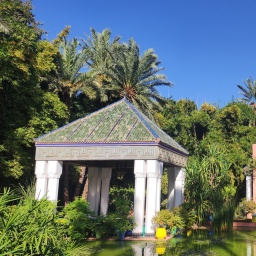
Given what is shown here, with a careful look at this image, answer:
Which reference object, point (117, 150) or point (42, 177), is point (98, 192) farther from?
point (117, 150)

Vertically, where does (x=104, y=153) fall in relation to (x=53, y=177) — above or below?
above

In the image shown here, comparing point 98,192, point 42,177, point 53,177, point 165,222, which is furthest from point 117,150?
point 98,192

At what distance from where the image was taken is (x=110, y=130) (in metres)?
16.6

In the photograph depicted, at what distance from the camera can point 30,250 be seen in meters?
5.46

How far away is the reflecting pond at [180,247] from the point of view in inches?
437

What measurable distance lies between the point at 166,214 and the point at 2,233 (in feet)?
36.6

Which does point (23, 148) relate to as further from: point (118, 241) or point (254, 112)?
point (254, 112)

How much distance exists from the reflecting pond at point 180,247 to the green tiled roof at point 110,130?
14.1 ft

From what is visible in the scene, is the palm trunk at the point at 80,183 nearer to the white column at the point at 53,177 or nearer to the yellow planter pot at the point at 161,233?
the white column at the point at 53,177

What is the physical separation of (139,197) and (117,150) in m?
2.28

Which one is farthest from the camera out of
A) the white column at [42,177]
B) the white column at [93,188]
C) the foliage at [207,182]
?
the white column at [93,188]

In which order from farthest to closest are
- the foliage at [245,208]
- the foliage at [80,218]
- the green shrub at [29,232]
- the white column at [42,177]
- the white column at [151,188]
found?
the foliage at [245,208], the white column at [42,177], the white column at [151,188], the foliage at [80,218], the green shrub at [29,232]

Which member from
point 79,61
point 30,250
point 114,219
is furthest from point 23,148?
point 30,250

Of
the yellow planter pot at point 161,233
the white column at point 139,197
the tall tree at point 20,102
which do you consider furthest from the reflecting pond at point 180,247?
the tall tree at point 20,102
